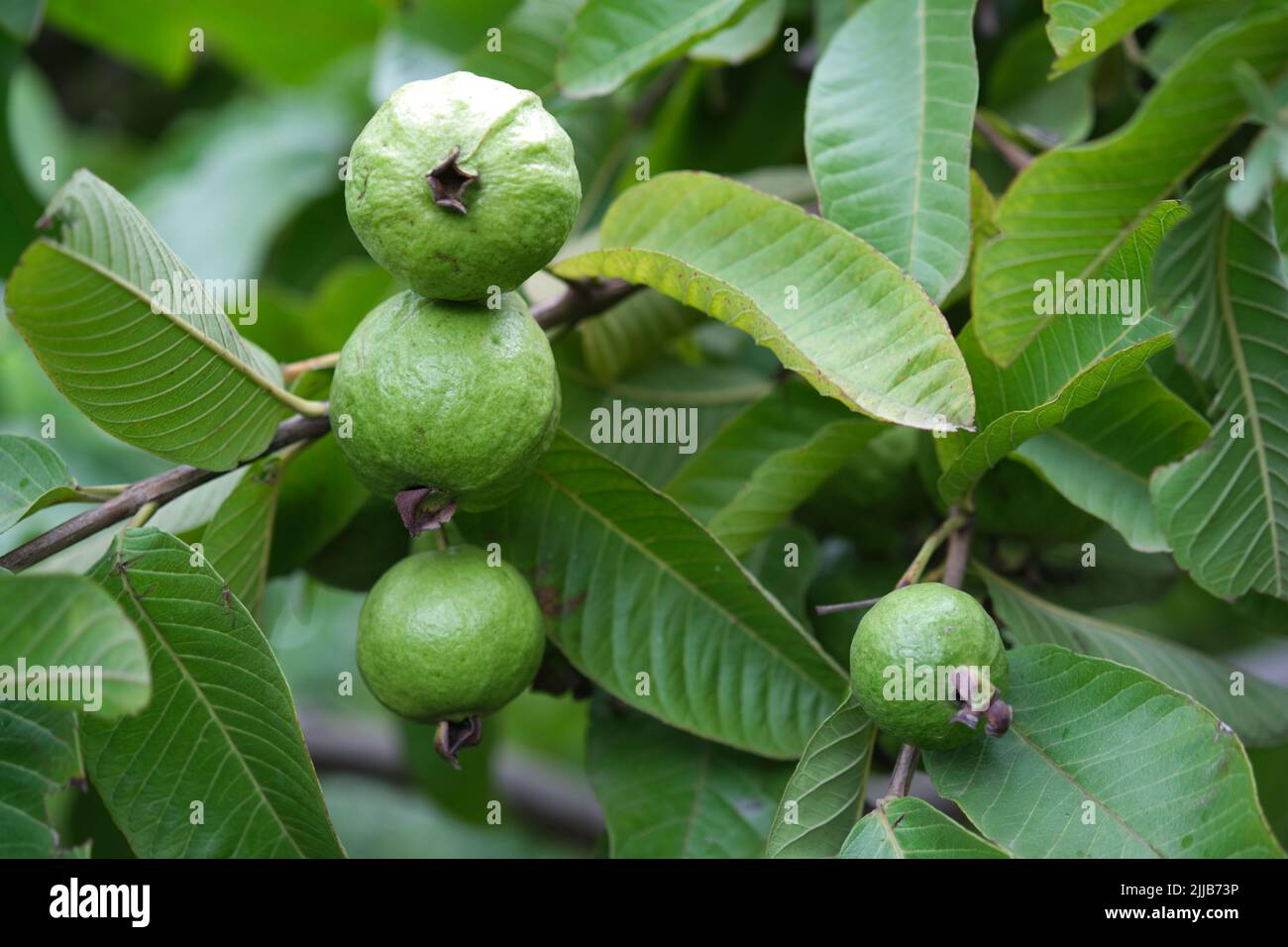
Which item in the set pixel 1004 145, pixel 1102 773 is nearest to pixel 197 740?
pixel 1102 773

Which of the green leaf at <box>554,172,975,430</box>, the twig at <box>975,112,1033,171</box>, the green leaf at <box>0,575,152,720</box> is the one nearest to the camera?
the green leaf at <box>0,575,152,720</box>

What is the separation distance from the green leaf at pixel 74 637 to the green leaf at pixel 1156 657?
910mm

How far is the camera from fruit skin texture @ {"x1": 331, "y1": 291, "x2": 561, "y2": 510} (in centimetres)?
106

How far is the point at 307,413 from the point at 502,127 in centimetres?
40

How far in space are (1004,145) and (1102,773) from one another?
881 millimetres

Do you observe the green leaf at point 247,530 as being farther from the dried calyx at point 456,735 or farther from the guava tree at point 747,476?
the dried calyx at point 456,735

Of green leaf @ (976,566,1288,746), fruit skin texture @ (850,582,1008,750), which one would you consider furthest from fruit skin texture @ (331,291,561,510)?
green leaf @ (976,566,1288,746)

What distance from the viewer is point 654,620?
52.8 inches

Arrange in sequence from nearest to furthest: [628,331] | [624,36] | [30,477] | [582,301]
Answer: [30,477]
[582,301]
[624,36]
[628,331]

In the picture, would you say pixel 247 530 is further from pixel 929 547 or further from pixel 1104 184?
pixel 1104 184

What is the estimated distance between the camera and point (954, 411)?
105 centimetres

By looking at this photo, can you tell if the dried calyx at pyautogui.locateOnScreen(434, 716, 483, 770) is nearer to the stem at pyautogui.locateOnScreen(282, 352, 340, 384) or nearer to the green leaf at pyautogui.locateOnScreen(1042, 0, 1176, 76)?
the stem at pyautogui.locateOnScreen(282, 352, 340, 384)

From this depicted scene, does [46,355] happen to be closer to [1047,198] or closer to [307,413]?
[307,413]
